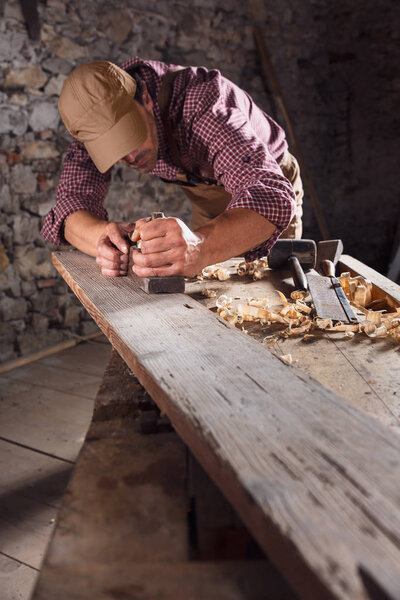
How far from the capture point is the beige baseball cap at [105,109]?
5.72 feet

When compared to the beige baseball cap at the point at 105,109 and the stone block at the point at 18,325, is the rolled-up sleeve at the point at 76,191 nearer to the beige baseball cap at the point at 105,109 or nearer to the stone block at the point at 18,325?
the beige baseball cap at the point at 105,109

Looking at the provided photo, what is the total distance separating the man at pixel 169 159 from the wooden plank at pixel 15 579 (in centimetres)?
116

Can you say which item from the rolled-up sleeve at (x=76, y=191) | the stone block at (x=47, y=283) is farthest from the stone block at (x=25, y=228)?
the rolled-up sleeve at (x=76, y=191)

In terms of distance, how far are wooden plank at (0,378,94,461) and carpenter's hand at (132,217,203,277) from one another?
134cm

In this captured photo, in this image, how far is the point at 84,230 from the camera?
6.61ft

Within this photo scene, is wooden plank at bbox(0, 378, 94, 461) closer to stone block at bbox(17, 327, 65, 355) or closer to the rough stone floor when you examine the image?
the rough stone floor

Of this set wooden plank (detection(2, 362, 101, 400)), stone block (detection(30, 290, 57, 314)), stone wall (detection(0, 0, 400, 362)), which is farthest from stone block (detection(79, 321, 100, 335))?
wooden plank (detection(2, 362, 101, 400))

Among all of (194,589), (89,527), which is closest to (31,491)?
(89,527)

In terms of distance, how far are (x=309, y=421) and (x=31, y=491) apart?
5.99 ft

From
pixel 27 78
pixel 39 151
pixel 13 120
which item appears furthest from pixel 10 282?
pixel 27 78

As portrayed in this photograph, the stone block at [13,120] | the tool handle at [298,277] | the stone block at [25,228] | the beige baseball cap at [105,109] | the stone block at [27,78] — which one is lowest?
the stone block at [25,228]

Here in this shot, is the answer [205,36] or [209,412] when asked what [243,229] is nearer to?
[209,412]

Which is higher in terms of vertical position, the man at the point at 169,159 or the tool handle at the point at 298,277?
the man at the point at 169,159

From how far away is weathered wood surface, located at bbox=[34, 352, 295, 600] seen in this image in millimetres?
557
